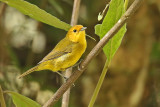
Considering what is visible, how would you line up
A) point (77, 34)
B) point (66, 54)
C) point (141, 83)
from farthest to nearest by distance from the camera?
point (141, 83), point (77, 34), point (66, 54)

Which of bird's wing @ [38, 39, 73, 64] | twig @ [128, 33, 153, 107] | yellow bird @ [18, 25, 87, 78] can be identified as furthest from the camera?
twig @ [128, 33, 153, 107]

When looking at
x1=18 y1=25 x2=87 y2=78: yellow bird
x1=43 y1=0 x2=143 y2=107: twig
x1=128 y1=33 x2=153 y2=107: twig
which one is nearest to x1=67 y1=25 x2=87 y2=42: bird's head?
x1=18 y1=25 x2=87 y2=78: yellow bird

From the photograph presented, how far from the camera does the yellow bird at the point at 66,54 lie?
5.40 feet

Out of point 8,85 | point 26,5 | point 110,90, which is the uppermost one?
point 26,5

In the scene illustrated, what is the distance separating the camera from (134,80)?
121 inches

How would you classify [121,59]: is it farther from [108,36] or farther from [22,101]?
[108,36]

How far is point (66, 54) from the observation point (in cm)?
175

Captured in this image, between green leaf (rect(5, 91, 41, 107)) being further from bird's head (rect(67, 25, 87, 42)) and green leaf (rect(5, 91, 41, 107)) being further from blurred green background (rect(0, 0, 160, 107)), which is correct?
blurred green background (rect(0, 0, 160, 107))

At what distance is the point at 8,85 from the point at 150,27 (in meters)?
1.47

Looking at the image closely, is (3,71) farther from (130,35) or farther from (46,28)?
(130,35)

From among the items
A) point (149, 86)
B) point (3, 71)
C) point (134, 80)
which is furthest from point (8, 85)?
point (149, 86)

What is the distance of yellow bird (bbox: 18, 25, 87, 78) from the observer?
1.65 metres

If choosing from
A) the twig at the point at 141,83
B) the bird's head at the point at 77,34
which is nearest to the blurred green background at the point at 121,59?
the twig at the point at 141,83

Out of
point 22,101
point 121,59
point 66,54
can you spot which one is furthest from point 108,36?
point 121,59
